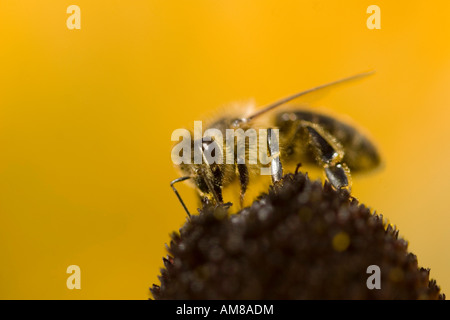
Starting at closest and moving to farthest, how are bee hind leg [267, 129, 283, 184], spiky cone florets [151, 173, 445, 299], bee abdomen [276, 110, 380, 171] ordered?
spiky cone florets [151, 173, 445, 299]
bee hind leg [267, 129, 283, 184]
bee abdomen [276, 110, 380, 171]

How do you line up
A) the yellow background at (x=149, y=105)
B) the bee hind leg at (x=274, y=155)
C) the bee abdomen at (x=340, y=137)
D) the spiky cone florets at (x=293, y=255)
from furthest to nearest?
the yellow background at (x=149, y=105), the bee abdomen at (x=340, y=137), the bee hind leg at (x=274, y=155), the spiky cone florets at (x=293, y=255)

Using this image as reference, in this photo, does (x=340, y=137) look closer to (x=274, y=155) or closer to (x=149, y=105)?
(x=274, y=155)

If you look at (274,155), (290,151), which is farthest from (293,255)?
(290,151)

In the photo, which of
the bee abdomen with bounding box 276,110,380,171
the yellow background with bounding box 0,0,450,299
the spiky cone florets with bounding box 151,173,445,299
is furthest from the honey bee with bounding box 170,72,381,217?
the yellow background with bounding box 0,0,450,299

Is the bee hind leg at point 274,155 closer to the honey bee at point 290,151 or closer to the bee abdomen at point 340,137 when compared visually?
the honey bee at point 290,151

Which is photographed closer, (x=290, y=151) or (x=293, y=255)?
(x=293, y=255)

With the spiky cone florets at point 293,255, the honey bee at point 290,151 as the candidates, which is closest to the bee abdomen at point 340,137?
the honey bee at point 290,151

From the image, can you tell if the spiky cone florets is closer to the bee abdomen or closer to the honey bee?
the honey bee
